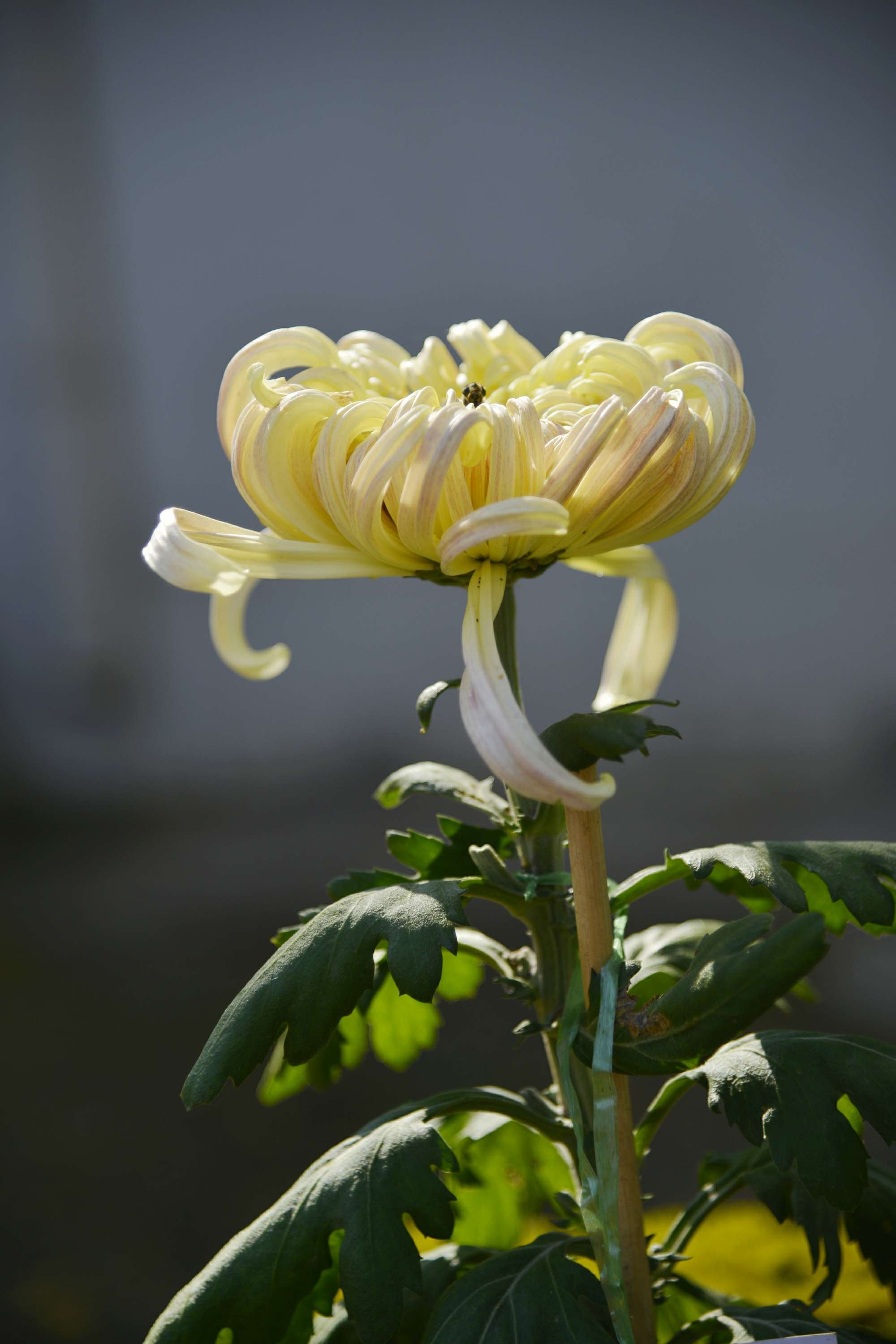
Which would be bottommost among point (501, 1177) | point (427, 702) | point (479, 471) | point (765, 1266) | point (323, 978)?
point (765, 1266)

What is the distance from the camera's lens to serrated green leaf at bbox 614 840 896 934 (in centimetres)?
43

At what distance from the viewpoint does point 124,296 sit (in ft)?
9.33

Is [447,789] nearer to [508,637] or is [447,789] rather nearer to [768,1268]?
[508,637]

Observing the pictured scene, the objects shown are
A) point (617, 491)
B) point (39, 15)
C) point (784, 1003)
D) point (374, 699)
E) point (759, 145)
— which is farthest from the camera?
point (374, 699)

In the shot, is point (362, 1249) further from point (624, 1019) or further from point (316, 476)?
point (316, 476)

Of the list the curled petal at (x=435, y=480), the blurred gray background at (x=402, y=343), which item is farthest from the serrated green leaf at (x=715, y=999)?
the blurred gray background at (x=402, y=343)

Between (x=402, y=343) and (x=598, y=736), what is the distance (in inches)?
93.4

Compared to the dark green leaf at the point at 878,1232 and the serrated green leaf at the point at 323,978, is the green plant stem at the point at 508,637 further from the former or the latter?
the dark green leaf at the point at 878,1232

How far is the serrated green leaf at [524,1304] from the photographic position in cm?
44

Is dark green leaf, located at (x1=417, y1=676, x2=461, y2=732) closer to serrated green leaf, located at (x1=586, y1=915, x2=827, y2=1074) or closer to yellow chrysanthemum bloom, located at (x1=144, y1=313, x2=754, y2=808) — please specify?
yellow chrysanthemum bloom, located at (x1=144, y1=313, x2=754, y2=808)

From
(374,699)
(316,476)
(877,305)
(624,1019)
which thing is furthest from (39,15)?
(624,1019)

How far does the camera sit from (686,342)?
502mm

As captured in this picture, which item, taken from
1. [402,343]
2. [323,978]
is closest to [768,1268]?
[323,978]

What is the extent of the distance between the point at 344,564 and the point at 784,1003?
1.15ft
